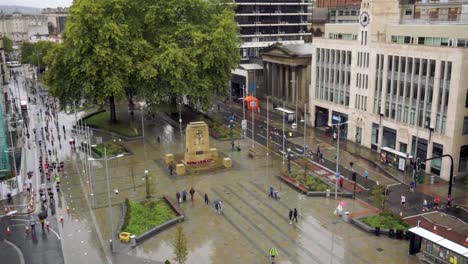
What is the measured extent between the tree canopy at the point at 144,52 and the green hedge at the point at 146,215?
25.6 meters

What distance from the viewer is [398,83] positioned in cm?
5484

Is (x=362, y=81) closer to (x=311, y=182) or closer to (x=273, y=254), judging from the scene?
(x=311, y=182)

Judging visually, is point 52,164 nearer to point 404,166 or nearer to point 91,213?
point 91,213

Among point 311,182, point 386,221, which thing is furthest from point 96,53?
point 386,221

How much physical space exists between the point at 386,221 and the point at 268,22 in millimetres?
82874

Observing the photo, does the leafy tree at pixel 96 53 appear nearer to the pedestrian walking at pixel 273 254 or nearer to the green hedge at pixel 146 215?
the green hedge at pixel 146 215

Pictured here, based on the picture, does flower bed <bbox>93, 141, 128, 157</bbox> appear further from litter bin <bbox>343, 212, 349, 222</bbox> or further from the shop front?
the shop front

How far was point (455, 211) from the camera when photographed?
41531mm

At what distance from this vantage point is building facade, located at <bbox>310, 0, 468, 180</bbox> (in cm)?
4812

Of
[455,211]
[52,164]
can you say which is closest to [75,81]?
[52,164]

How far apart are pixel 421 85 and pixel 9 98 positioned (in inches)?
3291

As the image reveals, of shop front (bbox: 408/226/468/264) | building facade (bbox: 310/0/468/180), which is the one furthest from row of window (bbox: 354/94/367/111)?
shop front (bbox: 408/226/468/264)

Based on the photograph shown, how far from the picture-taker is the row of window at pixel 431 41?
164 feet

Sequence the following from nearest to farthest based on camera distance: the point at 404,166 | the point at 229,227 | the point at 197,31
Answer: the point at 229,227 < the point at 404,166 < the point at 197,31
